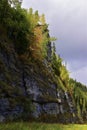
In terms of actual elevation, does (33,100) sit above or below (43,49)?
below

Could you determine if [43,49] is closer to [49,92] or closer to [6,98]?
[49,92]

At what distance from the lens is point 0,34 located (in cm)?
4694

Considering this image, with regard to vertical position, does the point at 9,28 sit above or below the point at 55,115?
above

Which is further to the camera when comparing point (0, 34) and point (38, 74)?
point (38, 74)

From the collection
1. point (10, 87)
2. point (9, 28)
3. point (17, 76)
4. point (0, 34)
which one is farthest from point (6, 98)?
point (9, 28)

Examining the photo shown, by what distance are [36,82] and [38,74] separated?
2.93m

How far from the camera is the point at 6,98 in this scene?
38.2m

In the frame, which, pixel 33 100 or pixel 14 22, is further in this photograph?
pixel 14 22

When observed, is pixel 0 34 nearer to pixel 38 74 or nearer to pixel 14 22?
pixel 14 22

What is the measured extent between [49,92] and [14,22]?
1038 cm

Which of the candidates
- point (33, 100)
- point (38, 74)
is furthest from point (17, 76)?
point (38, 74)

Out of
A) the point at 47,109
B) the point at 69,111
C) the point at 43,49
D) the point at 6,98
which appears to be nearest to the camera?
the point at 6,98

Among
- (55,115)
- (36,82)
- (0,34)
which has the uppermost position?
(0,34)

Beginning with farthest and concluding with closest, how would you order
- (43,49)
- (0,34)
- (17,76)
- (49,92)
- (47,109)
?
(43,49) < (49,92) < (47,109) < (0,34) < (17,76)
